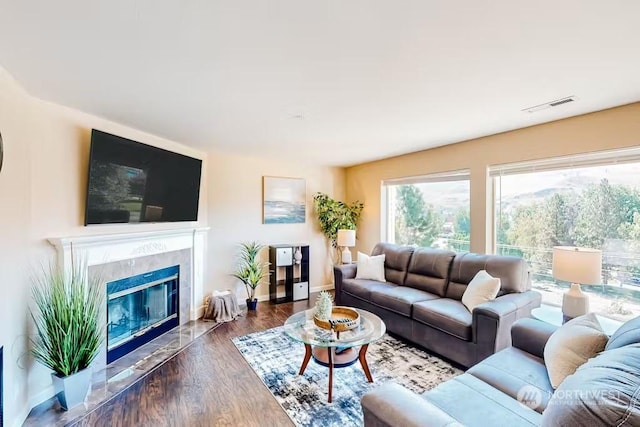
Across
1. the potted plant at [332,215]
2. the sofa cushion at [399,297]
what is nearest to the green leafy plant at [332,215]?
the potted plant at [332,215]

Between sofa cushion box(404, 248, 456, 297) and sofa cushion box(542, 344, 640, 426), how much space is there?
240 cm

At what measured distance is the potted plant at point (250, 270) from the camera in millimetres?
4461

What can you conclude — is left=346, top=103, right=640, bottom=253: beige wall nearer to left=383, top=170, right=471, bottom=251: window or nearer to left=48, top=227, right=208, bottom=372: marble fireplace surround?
left=383, top=170, right=471, bottom=251: window

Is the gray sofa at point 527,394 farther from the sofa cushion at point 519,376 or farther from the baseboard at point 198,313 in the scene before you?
the baseboard at point 198,313

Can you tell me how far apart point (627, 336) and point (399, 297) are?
2.07 meters

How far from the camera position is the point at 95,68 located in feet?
5.87

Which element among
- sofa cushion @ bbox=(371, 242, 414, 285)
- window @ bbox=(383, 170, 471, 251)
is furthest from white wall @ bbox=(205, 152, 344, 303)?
sofa cushion @ bbox=(371, 242, 414, 285)

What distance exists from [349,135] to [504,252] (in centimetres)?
229

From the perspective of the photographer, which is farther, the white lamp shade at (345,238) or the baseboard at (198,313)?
the white lamp shade at (345,238)

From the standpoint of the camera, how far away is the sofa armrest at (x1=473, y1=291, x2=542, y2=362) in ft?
7.98

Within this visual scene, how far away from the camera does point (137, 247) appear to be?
→ 3.09 meters

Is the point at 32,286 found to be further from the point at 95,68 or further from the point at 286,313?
the point at 286,313

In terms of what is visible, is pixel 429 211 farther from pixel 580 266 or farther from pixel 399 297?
pixel 580 266

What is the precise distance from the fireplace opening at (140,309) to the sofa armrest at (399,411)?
2.72 meters
